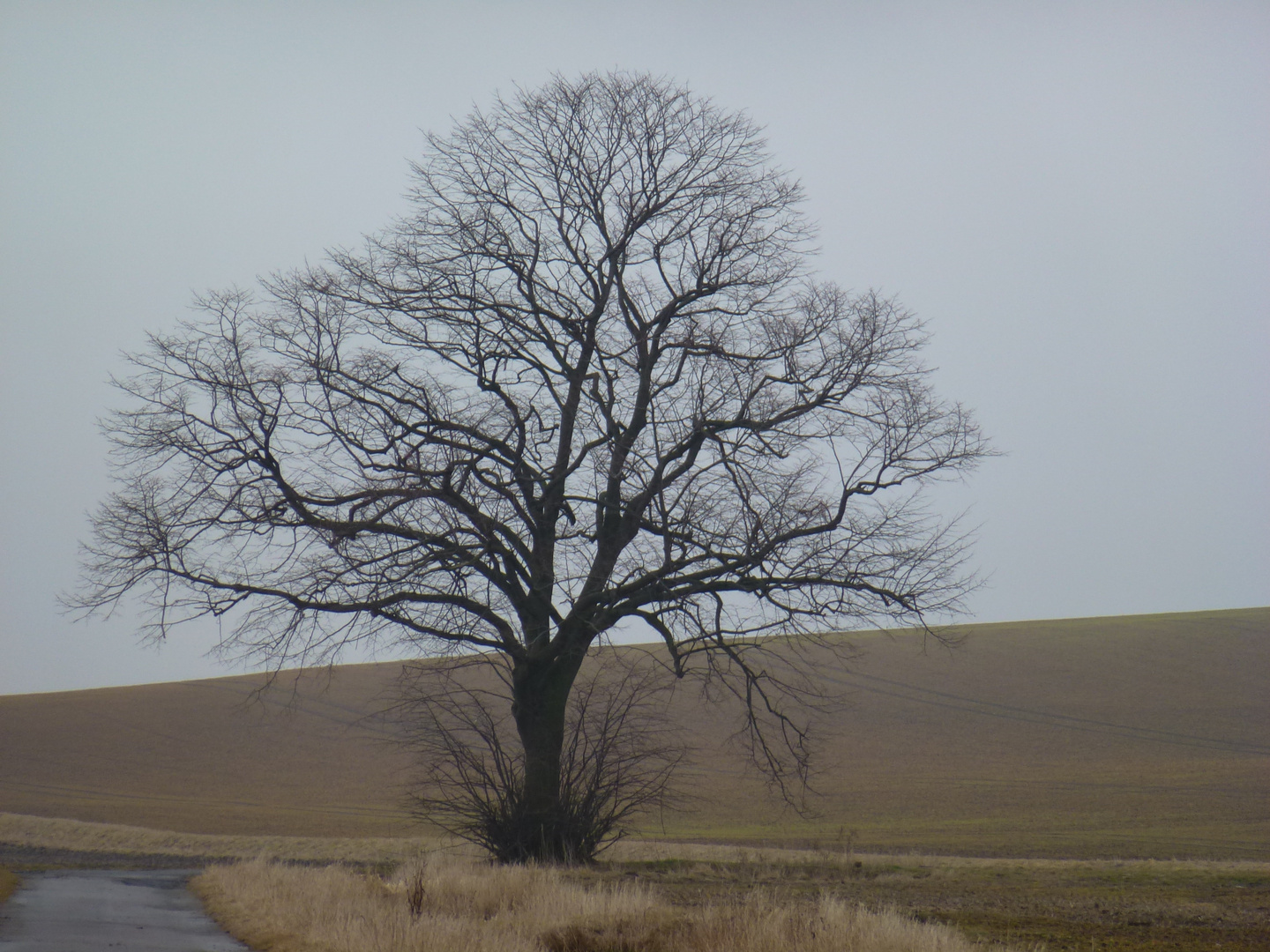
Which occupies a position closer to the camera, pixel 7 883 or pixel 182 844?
pixel 7 883

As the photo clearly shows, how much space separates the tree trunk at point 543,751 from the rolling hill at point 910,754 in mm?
5320

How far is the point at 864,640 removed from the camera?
6612 centimetres

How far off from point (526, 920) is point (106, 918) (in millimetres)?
4771

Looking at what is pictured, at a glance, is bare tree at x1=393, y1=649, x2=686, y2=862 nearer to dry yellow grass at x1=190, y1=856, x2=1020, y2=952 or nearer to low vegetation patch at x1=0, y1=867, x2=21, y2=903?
dry yellow grass at x1=190, y1=856, x2=1020, y2=952

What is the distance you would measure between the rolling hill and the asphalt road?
5.76 m

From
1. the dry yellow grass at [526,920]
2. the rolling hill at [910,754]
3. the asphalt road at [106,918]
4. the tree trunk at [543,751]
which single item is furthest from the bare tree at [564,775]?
the rolling hill at [910,754]

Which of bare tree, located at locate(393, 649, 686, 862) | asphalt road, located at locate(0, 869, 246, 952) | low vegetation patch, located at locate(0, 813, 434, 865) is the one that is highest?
bare tree, located at locate(393, 649, 686, 862)

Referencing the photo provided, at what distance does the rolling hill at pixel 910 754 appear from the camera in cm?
2917

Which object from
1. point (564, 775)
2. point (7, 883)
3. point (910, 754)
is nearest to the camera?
point (7, 883)

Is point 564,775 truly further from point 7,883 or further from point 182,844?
point 182,844

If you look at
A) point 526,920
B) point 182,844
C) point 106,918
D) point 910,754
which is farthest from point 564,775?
point 910,754

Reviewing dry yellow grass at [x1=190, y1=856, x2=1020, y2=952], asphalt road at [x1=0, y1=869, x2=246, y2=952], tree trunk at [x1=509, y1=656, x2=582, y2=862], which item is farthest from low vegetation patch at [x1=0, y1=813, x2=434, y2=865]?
dry yellow grass at [x1=190, y1=856, x2=1020, y2=952]

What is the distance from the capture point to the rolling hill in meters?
29.2

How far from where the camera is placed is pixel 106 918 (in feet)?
34.0
